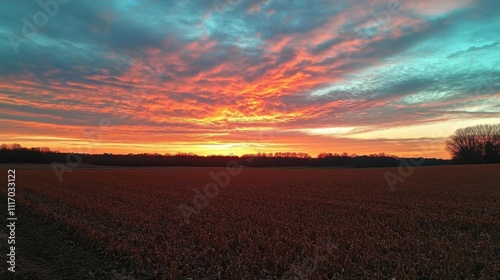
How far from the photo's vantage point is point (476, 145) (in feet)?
390

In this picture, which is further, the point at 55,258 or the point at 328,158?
the point at 328,158

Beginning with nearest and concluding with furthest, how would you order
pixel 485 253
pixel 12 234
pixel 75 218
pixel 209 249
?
pixel 485 253, pixel 209 249, pixel 12 234, pixel 75 218

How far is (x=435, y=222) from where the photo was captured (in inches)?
554

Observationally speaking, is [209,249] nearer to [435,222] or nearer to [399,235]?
[399,235]

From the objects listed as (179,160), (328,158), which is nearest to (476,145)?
(328,158)

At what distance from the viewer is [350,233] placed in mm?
11977

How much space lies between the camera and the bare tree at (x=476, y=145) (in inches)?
4267

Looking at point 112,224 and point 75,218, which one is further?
point 75,218

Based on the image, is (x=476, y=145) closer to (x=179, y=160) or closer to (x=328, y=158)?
(x=328, y=158)

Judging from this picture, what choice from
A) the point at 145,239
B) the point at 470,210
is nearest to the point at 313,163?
the point at 470,210

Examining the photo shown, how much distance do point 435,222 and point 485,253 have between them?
4.82 m

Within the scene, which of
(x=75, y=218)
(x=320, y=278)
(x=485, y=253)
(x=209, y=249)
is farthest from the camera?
(x=75, y=218)

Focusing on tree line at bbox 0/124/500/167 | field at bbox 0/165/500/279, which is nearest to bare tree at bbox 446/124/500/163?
tree line at bbox 0/124/500/167

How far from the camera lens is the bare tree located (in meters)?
108
